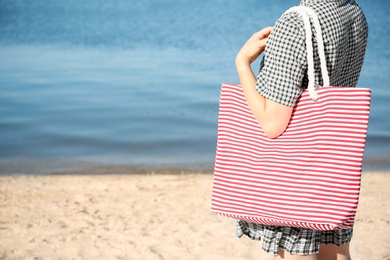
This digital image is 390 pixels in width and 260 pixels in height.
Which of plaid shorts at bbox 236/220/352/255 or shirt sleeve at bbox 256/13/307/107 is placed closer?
shirt sleeve at bbox 256/13/307/107

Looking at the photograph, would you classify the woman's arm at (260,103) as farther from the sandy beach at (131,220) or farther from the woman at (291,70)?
the sandy beach at (131,220)

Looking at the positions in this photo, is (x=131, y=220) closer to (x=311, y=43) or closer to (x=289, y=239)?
(x=289, y=239)

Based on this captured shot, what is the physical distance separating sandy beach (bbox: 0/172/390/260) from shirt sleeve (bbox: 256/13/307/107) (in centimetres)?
243

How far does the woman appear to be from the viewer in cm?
203

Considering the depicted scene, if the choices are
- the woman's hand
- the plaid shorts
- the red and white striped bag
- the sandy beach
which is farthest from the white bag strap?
the sandy beach

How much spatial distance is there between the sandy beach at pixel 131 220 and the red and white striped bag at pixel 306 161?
221 centimetres

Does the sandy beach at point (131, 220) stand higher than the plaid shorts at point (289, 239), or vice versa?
the plaid shorts at point (289, 239)

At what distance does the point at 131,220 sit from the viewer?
5.11 metres

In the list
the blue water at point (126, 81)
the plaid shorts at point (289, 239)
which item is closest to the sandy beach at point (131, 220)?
the blue water at point (126, 81)

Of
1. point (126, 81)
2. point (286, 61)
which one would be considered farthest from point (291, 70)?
point (126, 81)

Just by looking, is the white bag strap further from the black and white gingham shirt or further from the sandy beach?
the sandy beach

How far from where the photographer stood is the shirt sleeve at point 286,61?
202cm

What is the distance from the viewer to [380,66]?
17.7 meters

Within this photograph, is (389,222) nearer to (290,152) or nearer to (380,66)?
(290,152)
